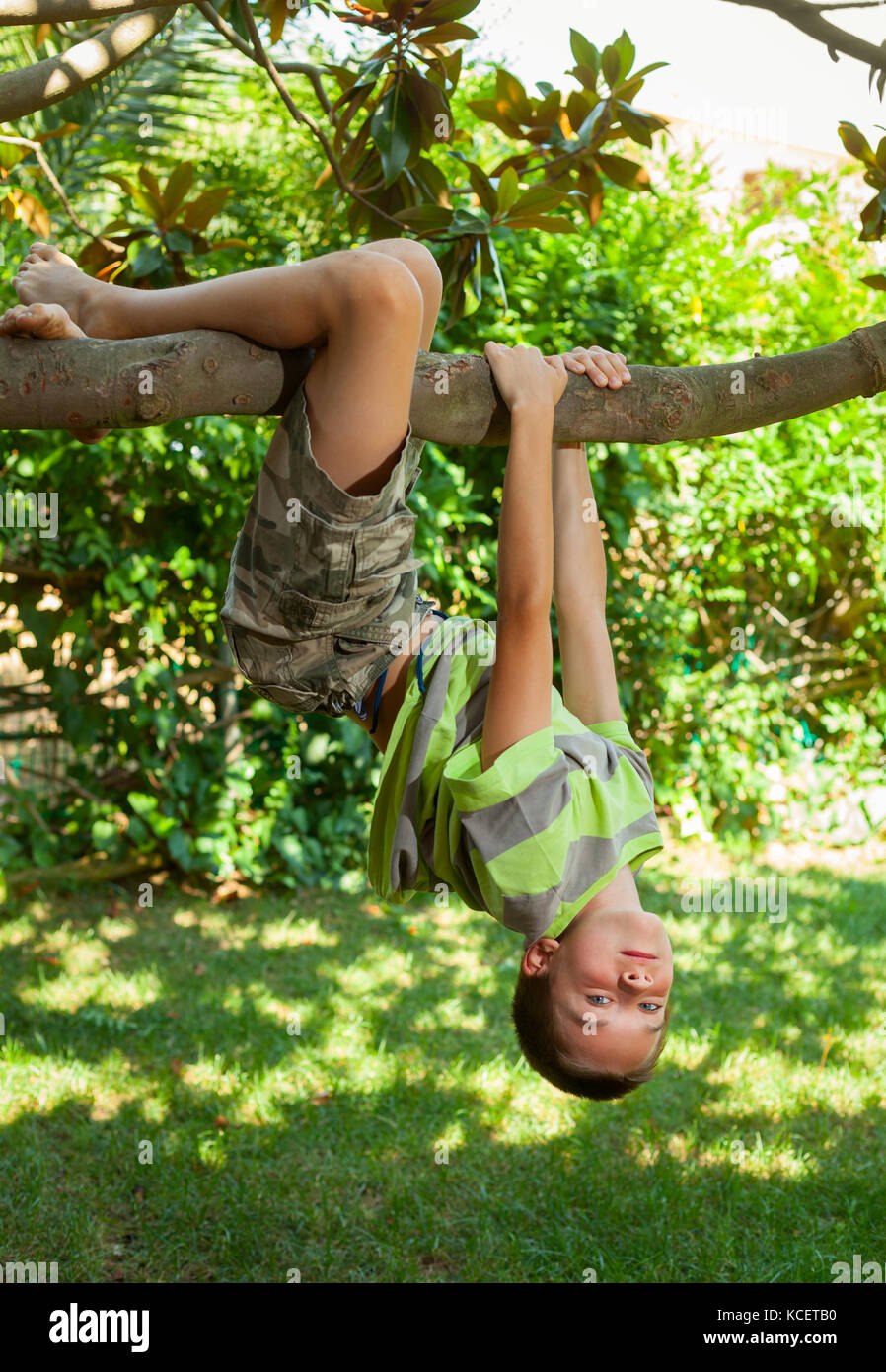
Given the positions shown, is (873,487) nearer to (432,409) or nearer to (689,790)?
(689,790)

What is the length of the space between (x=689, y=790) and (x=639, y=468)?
1.69 meters

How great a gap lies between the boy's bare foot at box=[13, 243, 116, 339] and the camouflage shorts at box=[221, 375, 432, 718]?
1.14 feet

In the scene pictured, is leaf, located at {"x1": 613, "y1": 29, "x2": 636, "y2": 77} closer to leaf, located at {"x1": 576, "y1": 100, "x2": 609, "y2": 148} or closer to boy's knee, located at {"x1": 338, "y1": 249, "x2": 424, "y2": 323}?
leaf, located at {"x1": 576, "y1": 100, "x2": 609, "y2": 148}

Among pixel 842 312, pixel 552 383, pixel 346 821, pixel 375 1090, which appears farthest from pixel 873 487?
pixel 552 383

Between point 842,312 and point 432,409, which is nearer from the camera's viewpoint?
point 432,409

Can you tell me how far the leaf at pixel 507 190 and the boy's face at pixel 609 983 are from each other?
1.41 m

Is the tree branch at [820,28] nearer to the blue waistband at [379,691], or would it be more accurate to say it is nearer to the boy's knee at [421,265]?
the boy's knee at [421,265]

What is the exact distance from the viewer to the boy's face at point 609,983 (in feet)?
6.65

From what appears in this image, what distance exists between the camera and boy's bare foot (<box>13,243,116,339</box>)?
1892 mm

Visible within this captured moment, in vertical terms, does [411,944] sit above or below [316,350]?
below

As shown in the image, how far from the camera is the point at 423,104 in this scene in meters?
2.38

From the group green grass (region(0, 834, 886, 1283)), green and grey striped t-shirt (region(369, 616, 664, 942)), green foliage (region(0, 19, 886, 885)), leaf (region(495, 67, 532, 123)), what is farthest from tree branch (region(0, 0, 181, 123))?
green grass (region(0, 834, 886, 1283))

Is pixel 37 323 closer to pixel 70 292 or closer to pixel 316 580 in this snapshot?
pixel 70 292

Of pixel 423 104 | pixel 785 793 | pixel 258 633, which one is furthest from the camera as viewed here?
pixel 785 793
